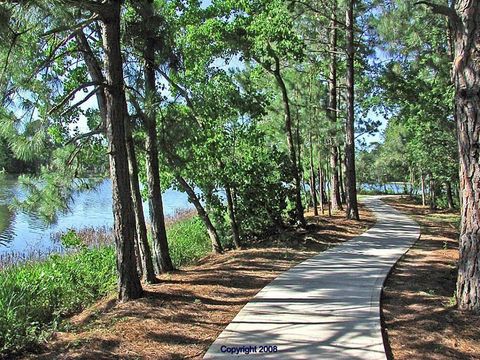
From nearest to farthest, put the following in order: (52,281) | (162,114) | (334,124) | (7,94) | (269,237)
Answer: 1. (7,94)
2. (52,281)
3. (162,114)
4. (269,237)
5. (334,124)

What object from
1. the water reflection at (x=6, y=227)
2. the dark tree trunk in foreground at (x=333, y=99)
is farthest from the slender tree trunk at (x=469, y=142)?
the water reflection at (x=6, y=227)

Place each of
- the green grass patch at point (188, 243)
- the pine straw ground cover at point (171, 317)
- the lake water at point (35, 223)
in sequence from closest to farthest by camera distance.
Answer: the pine straw ground cover at point (171, 317) → the green grass patch at point (188, 243) → the lake water at point (35, 223)

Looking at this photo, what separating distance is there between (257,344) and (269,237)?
27.2 ft

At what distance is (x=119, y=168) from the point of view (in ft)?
20.2

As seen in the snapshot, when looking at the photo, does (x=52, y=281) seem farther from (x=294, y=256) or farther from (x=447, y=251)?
(x=447, y=251)

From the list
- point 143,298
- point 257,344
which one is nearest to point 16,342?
point 143,298

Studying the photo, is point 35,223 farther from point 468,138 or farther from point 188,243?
point 468,138

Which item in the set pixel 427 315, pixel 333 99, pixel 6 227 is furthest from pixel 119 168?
pixel 333 99

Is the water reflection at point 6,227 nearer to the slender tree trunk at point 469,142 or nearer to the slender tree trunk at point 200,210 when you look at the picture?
the slender tree trunk at point 200,210

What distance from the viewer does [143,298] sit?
6.23 m

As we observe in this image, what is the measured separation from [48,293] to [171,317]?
2582 millimetres

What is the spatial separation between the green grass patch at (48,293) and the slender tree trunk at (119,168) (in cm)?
105

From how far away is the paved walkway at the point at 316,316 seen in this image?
448 centimetres

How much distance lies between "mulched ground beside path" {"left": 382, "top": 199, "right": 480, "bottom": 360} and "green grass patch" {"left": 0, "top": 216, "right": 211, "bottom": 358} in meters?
4.02
